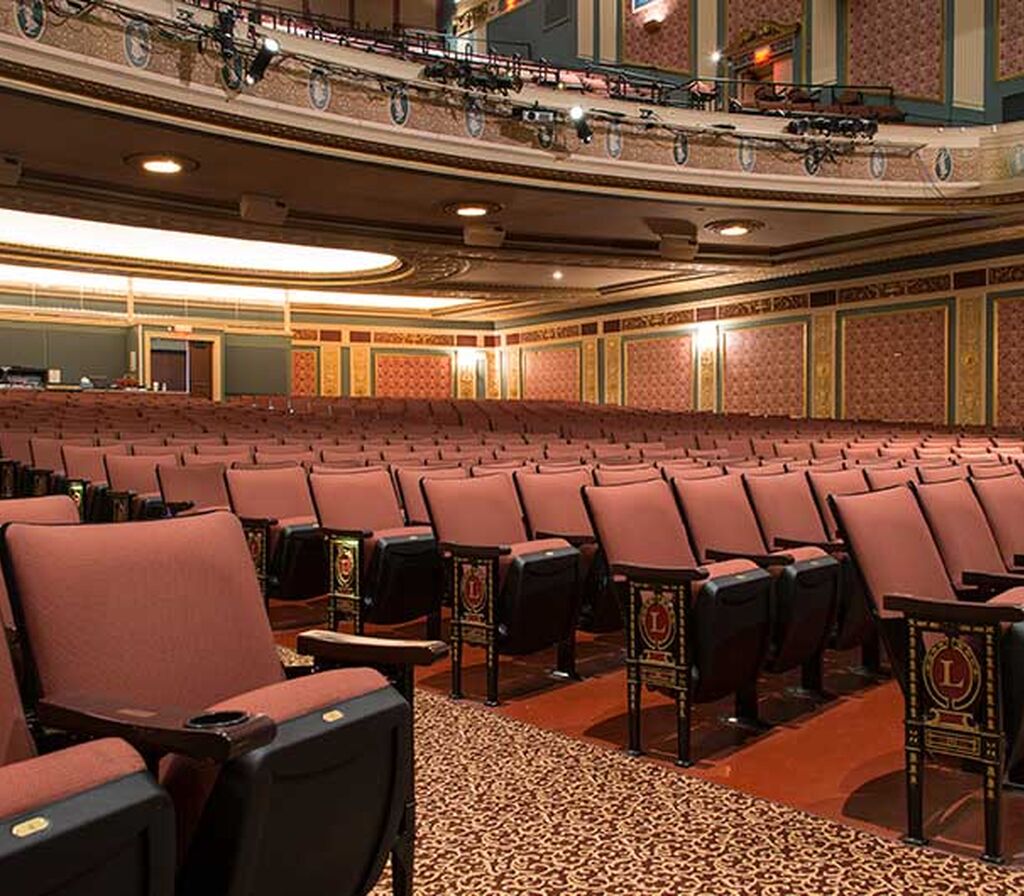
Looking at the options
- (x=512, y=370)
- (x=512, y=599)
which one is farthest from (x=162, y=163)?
(x=512, y=370)

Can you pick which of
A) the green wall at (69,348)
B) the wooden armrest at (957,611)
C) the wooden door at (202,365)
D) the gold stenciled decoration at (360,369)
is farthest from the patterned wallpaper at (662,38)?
the wooden armrest at (957,611)

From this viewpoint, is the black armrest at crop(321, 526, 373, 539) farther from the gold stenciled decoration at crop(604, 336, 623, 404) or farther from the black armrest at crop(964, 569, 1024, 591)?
the gold stenciled decoration at crop(604, 336, 623, 404)

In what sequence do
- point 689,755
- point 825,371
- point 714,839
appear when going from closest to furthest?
1. point 714,839
2. point 689,755
3. point 825,371

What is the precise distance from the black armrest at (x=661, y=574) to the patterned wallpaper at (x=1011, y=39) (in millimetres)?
10134

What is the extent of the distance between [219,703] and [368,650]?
228mm

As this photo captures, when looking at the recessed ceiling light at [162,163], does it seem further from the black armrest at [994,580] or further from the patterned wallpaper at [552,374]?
the patterned wallpaper at [552,374]

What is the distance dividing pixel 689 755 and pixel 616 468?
1.54 m

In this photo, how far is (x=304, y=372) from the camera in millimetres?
17188

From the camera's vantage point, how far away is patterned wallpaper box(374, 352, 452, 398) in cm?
1784

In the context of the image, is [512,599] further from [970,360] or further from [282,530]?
[970,360]

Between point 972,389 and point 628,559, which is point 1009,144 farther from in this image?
point 628,559

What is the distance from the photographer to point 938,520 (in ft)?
8.22

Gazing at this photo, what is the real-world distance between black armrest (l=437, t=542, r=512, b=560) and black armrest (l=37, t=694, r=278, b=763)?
4.83 ft

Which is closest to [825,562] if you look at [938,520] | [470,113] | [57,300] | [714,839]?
[938,520]
